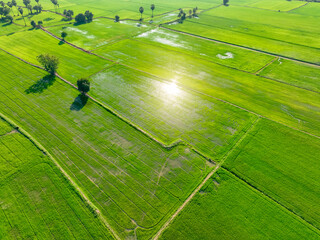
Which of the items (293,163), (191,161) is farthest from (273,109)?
(191,161)

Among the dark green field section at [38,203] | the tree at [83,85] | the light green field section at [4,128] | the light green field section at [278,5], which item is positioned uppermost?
the light green field section at [278,5]

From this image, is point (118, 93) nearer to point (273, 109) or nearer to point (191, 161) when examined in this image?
point (191, 161)

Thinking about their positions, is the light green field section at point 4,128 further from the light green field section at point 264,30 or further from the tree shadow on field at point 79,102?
the light green field section at point 264,30

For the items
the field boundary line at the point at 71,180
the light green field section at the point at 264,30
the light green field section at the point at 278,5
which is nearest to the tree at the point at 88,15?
the light green field section at the point at 264,30

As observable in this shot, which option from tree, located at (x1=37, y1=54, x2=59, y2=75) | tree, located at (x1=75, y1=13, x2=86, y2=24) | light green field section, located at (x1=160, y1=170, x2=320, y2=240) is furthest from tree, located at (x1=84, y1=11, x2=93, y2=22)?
light green field section, located at (x1=160, y1=170, x2=320, y2=240)

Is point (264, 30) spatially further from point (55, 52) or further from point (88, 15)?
point (55, 52)

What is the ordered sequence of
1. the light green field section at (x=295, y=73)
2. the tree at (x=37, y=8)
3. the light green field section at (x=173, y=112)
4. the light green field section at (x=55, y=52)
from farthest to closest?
the tree at (x=37, y=8) < the light green field section at (x=55, y=52) < the light green field section at (x=295, y=73) < the light green field section at (x=173, y=112)

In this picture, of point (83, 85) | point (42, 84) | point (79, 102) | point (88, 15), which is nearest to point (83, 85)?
point (83, 85)

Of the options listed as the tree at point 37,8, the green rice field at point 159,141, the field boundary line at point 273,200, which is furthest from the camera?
the tree at point 37,8
